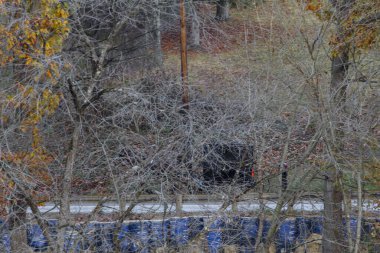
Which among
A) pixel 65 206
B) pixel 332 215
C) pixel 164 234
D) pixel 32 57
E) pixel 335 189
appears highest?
pixel 32 57

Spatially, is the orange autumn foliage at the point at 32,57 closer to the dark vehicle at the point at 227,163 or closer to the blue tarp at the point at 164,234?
the blue tarp at the point at 164,234

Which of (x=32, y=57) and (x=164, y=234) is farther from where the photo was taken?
(x=32, y=57)

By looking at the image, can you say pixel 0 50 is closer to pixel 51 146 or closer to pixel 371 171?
pixel 51 146

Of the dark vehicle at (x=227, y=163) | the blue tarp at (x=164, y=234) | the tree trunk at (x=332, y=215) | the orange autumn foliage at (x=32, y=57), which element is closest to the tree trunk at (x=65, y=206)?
the blue tarp at (x=164, y=234)

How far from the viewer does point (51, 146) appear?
10.8m

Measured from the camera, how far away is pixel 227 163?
10.7 metres

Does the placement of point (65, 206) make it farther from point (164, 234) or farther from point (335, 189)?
point (335, 189)

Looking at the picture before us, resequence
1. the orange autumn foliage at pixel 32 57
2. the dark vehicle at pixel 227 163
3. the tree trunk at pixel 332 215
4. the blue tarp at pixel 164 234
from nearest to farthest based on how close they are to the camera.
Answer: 1. the blue tarp at pixel 164 234
2. the orange autumn foliage at pixel 32 57
3. the tree trunk at pixel 332 215
4. the dark vehicle at pixel 227 163

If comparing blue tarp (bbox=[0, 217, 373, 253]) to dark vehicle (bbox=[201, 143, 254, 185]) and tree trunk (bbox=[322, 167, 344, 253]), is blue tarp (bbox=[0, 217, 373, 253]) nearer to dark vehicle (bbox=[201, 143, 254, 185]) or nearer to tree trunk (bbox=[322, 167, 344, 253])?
tree trunk (bbox=[322, 167, 344, 253])

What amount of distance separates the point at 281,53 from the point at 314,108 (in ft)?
4.11

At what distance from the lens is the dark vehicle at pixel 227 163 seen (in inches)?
390

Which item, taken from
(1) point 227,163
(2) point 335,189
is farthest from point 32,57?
(2) point 335,189

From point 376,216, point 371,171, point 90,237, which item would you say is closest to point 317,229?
point 376,216

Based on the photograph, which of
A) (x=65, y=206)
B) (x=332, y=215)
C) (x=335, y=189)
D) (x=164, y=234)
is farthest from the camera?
(x=335, y=189)
